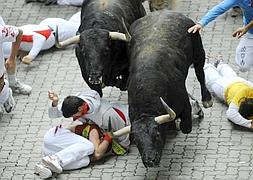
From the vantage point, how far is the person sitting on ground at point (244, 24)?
10.8 metres

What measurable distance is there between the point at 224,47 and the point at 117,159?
2.63 metres

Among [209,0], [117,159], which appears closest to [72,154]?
[117,159]

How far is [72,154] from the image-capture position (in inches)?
415

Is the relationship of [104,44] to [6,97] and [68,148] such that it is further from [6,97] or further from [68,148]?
[6,97]

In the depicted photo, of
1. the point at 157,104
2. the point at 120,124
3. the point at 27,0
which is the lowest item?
the point at 27,0

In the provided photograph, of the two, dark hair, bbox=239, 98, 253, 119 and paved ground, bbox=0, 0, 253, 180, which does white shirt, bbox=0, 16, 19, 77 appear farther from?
dark hair, bbox=239, 98, 253, 119

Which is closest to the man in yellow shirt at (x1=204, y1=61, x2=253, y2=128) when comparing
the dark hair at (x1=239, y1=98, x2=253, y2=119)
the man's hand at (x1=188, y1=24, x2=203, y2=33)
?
the dark hair at (x1=239, y1=98, x2=253, y2=119)

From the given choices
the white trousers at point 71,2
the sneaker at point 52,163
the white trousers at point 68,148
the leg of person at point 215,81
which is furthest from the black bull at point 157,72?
the white trousers at point 71,2

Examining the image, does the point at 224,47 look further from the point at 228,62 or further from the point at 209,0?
the point at 209,0

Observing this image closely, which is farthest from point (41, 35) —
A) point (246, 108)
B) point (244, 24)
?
point (246, 108)

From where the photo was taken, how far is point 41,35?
12.7 meters

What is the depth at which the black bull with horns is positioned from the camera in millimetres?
10703

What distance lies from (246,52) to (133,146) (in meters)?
1.70

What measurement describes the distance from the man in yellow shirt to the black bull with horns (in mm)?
1085
